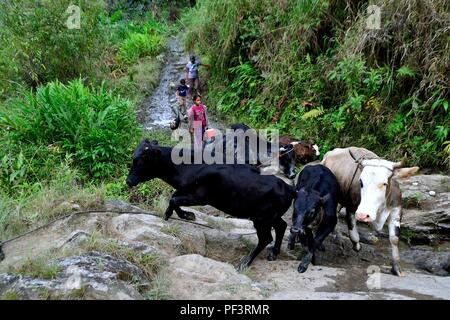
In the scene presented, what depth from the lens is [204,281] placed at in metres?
4.61

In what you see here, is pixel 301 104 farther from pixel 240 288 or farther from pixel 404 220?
pixel 240 288

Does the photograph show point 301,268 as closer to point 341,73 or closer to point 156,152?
point 156,152

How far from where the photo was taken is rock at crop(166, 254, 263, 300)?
4.34 m

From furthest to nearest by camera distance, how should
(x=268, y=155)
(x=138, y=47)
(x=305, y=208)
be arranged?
(x=138, y=47) < (x=268, y=155) < (x=305, y=208)

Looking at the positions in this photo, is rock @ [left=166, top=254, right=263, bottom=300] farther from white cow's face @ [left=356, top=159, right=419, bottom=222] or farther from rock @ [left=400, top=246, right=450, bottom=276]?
rock @ [left=400, top=246, right=450, bottom=276]

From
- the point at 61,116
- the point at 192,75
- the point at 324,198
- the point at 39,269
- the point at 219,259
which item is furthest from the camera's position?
the point at 192,75

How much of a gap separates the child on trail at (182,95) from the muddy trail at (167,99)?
308 mm

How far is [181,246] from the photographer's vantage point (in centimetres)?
553

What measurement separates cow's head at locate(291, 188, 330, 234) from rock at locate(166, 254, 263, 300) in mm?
881

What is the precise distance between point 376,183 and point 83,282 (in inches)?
128

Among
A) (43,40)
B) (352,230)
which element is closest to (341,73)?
(352,230)

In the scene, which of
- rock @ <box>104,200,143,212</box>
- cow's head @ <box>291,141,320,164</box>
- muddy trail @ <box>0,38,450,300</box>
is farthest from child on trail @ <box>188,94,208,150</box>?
rock @ <box>104,200,143,212</box>

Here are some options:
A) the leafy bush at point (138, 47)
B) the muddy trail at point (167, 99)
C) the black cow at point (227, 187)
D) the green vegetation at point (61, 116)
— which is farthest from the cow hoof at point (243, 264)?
the leafy bush at point (138, 47)
